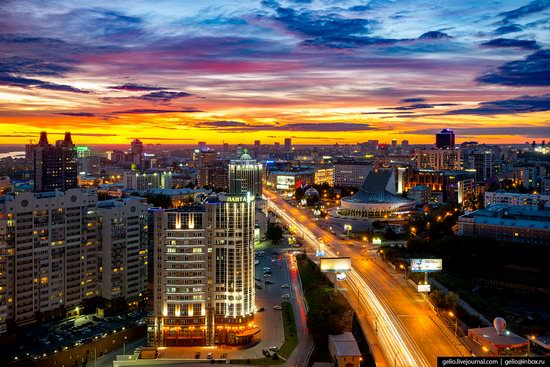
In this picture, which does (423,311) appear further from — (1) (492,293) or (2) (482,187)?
(2) (482,187)

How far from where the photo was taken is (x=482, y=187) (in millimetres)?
74000

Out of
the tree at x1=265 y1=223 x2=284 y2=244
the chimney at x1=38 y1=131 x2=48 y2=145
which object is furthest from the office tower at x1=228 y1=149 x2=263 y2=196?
the chimney at x1=38 y1=131 x2=48 y2=145

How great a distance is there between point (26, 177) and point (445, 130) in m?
74.0

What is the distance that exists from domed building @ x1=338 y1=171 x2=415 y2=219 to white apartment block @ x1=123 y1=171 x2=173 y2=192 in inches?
1223

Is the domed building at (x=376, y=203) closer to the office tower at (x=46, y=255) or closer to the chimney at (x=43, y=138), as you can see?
the office tower at (x=46, y=255)

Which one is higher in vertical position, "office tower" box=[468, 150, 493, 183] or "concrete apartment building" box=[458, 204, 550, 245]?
"office tower" box=[468, 150, 493, 183]

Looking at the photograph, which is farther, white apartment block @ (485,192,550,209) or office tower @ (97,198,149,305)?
white apartment block @ (485,192,550,209)

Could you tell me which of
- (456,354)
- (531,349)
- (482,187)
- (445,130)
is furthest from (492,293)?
(445,130)

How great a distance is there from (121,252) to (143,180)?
163ft

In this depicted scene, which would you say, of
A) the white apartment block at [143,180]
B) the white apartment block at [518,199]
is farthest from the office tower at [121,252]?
the white apartment block at [143,180]

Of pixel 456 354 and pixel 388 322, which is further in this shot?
pixel 388 322

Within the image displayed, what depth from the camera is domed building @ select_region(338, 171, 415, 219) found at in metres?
58.2

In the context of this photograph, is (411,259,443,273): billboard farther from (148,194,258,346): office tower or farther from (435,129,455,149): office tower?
(435,129,455,149): office tower

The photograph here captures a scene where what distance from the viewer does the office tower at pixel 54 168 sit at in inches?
2832
